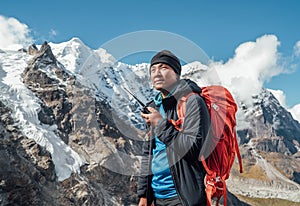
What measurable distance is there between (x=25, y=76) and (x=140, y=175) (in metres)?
88.3

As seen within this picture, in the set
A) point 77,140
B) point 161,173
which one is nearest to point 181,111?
point 161,173

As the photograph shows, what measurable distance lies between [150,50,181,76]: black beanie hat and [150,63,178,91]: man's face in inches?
1.6

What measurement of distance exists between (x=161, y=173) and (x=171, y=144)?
1.43ft

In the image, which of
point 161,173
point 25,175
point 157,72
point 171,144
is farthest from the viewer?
point 25,175

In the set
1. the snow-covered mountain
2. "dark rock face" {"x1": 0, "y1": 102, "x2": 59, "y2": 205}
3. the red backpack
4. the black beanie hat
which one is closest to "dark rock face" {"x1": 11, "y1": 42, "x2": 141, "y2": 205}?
the snow-covered mountain

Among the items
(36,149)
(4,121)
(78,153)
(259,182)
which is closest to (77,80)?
(78,153)

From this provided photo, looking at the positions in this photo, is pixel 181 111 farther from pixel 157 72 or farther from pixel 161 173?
pixel 161 173

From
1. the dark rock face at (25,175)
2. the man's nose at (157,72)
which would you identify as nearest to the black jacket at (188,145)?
the man's nose at (157,72)

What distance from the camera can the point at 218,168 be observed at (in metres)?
3.00

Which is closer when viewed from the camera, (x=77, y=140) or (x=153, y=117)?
(x=153, y=117)

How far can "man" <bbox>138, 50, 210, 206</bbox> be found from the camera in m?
2.93

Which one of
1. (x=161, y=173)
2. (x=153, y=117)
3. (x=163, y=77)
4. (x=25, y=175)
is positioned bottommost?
(x=161, y=173)

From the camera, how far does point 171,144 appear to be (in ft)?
9.86

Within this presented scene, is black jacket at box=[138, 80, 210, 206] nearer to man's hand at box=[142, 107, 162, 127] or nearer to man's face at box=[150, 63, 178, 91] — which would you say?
man's hand at box=[142, 107, 162, 127]
